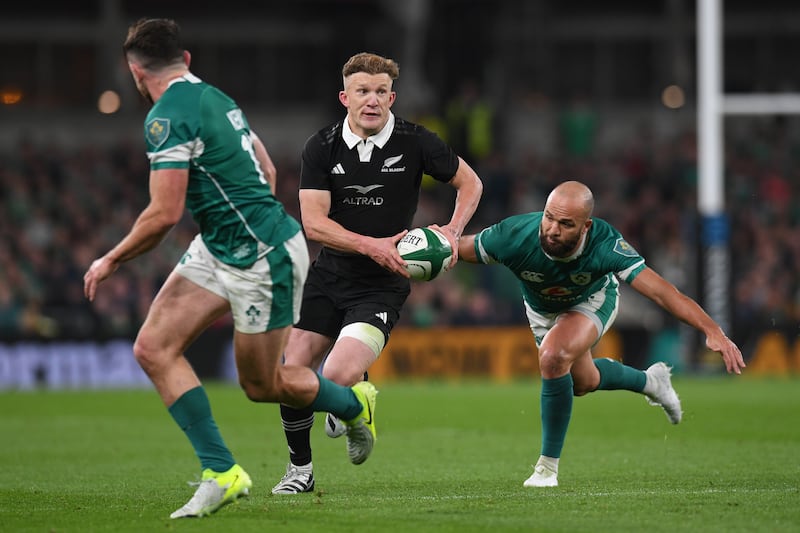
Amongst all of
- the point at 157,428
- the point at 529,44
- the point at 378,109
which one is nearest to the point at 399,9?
the point at 529,44

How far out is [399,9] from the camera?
27875 millimetres

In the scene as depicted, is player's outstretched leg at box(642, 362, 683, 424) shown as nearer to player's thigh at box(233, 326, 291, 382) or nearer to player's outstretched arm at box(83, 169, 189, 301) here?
player's thigh at box(233, 326, 291, 382)

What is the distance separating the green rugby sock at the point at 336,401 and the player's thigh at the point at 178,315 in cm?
82

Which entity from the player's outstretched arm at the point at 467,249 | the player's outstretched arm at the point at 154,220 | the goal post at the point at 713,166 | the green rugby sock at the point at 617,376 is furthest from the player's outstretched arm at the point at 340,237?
the goal post at the point at 713,166

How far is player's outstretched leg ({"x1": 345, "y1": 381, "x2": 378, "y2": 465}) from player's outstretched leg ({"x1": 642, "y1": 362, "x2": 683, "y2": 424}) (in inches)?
93.9

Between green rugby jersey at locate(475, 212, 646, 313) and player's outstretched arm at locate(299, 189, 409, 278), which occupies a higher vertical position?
player's outstretched arm at locate(299, 189, 409, 278)

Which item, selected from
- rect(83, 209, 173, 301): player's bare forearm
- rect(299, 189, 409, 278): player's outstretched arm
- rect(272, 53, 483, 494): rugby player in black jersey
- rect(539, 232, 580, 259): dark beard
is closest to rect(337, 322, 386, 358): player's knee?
rect(272, 53, 483, 494): rugby player in black jersey

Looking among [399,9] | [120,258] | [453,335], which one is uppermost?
[399,9]

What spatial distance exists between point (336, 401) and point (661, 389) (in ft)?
9.66

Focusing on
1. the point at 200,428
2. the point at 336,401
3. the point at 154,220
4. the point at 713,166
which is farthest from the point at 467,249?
the point at 713,166

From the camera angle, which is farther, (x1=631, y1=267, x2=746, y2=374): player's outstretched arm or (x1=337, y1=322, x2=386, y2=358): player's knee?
(x1=337, y1=322, x2=386, y2=358): player's knee

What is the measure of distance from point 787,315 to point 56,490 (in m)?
14.6

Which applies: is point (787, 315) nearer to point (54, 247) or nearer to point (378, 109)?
point (54, 247)

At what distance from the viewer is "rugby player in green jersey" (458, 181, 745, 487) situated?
7.62 meters
